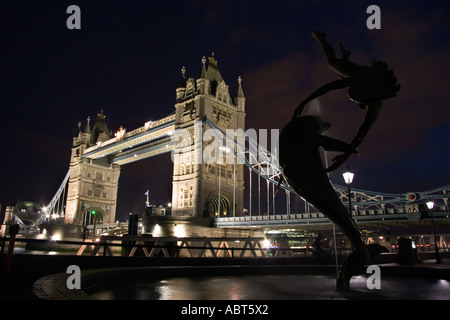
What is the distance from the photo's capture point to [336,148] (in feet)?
20.9

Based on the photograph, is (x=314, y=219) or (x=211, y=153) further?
(x=211, y=153)

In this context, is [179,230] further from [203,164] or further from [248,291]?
[248,291]

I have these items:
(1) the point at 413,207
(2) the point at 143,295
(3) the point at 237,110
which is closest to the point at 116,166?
(3) the point at 237,110

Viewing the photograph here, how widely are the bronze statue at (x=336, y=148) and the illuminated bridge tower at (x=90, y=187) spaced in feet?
210

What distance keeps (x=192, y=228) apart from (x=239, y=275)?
29.2 m

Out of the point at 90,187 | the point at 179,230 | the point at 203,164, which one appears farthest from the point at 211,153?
the point at 90,187

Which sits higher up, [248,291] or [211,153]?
[211,153]

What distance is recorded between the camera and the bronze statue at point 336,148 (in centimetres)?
588

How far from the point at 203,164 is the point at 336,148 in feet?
122

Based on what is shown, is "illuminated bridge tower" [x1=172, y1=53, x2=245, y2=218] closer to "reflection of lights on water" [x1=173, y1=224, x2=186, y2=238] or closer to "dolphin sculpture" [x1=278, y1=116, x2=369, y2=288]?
"reflection of lights on water" [x1=173, y1=224, x2=186, y2=238]

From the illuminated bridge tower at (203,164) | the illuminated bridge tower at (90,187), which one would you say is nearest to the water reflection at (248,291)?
the illuminated bridge tower at (203,164)

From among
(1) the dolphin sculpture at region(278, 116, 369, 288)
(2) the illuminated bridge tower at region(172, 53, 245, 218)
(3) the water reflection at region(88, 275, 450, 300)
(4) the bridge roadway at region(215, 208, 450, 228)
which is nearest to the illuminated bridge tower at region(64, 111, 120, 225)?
(2) the illuminated bridge tower at region(172, 53, 245, 218)

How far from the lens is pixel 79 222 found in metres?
64.6
